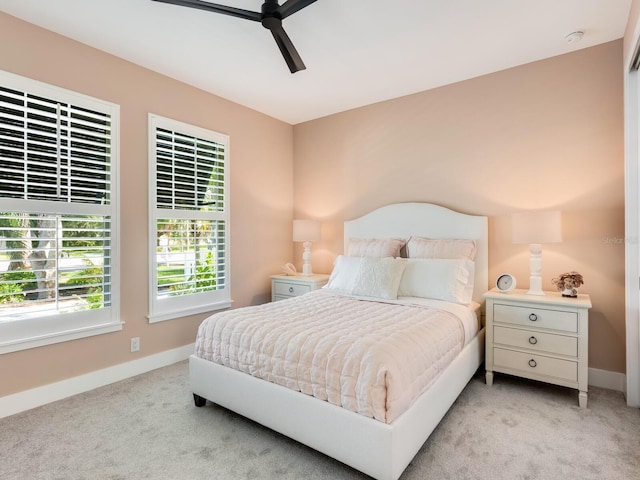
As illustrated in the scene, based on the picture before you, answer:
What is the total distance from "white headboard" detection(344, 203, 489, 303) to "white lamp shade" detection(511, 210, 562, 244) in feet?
1.60

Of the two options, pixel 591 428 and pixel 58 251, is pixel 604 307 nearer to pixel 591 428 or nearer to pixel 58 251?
pixel 591 428

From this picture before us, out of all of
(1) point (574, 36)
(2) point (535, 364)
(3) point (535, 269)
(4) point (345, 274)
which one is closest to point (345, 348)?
(4) point (345, 274)

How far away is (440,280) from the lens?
9.44ft

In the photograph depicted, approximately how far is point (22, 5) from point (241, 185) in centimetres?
219

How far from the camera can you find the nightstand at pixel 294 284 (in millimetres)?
3881

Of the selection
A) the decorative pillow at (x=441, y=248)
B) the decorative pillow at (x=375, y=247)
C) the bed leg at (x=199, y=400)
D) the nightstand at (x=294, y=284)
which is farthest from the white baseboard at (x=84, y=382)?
the decorative pillow at (x=441, y=248)

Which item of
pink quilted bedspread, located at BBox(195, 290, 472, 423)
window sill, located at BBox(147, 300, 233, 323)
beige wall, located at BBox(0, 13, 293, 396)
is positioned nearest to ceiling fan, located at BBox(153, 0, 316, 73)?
beige wall, located at BBox(0, 13, 293, 396)

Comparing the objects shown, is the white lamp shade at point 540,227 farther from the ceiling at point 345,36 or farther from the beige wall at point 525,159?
the ceiling at point 345,36

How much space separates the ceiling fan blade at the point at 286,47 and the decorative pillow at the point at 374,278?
169 centimetres

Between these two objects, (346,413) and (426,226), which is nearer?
(346,413)

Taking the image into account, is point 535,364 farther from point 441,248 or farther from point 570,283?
point 441,248

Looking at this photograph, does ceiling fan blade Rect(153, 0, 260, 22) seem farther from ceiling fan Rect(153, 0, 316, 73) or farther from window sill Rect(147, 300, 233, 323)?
window sill Rect(147, 300, 233, 323)

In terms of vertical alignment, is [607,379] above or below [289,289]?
below

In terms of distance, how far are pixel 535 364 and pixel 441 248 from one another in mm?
1161
